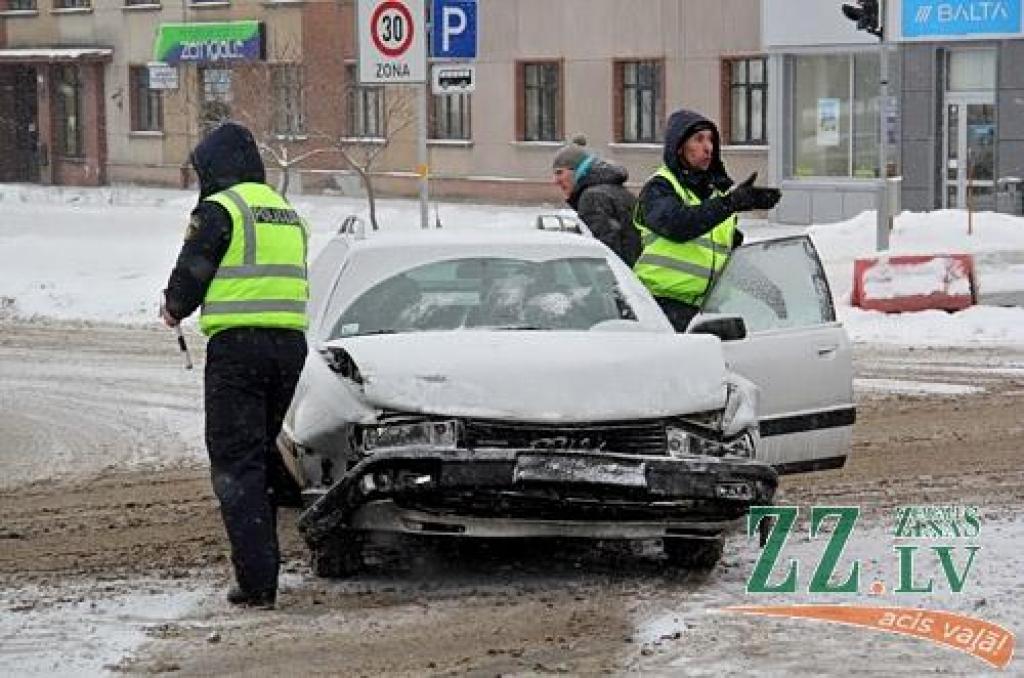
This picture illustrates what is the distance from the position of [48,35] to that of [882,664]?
45223mm

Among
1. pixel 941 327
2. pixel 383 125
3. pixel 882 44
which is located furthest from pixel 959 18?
pixel 383 125

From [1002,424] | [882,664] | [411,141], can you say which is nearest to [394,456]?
[882,664]

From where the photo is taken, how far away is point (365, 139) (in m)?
41.8

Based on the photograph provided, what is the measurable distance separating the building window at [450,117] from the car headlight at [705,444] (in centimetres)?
3226

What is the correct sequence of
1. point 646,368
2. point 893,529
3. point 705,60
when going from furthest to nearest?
point 705,60 → point 893,529 → point 646,368

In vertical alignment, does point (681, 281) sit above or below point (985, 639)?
above

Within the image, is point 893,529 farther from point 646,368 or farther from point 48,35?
point 48,35

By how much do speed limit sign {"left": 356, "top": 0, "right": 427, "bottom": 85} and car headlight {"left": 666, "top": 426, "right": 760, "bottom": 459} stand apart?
26.2ft

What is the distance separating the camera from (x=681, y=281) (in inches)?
386

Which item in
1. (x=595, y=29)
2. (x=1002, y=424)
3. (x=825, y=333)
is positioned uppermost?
(x=595, y=29)

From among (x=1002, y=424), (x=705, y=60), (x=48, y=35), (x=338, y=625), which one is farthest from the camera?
(x=48, y=35)

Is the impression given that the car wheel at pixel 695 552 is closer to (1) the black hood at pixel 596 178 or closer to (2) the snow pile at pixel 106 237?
(1) the black hood at pixel 596 178

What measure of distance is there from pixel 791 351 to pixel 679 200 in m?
0.86

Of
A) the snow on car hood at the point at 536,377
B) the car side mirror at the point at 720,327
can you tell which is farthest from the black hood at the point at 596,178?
the snow on car hood at the point at 536,377
